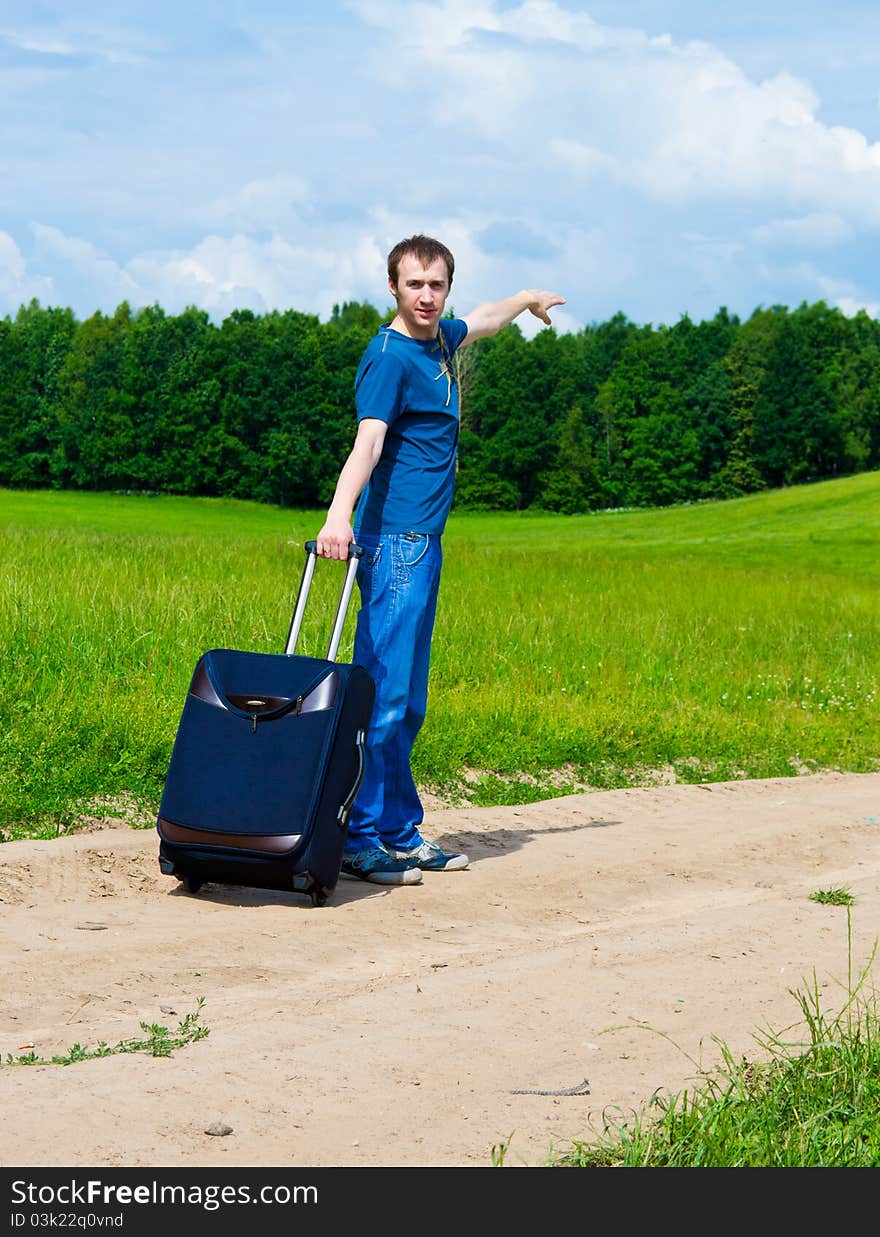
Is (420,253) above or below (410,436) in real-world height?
above

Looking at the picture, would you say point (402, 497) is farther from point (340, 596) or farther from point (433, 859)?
point (433, 859)

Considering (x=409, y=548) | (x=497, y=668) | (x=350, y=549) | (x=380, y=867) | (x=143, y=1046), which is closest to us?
(x=143, y=1046)

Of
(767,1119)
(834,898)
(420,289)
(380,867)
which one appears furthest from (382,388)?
(767,1119)

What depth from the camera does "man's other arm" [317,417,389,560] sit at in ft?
17.2

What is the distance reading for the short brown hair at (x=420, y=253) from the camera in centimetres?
561

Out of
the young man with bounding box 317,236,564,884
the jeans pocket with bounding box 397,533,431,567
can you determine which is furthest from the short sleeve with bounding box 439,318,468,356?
the jeans pocket with bounding box 397,533,431,567

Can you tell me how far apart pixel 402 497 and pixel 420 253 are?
0.95 metres

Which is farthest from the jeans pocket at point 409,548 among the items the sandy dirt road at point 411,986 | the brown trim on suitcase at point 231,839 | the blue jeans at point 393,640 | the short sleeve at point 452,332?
the sandy dirt road at point 411,986

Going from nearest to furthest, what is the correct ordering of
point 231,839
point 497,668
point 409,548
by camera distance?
point 231,839 → point 409,548 → point 497,668

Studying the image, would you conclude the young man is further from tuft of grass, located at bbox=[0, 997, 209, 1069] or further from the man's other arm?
tuft of grass, located at bbox=[0, 997, 209, 1069]

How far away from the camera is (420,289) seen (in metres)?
5.59

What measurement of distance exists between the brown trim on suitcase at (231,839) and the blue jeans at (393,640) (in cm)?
72

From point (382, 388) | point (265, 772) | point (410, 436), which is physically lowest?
point (265, 772)
